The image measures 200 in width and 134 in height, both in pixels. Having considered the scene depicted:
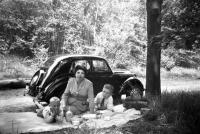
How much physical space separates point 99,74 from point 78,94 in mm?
2287

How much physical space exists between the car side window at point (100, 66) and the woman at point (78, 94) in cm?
213

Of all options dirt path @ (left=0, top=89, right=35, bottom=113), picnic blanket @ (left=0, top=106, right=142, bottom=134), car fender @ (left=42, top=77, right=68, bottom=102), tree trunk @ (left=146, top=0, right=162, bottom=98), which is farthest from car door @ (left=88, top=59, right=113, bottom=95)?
picnic blanket @ (left=0, top=106, right=142, bottom=134)

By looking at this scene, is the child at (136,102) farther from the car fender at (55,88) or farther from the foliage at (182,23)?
the foliage at (182,23)

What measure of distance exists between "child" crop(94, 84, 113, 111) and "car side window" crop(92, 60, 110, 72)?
182 cm

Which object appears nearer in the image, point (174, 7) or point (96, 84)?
point (174, 7)

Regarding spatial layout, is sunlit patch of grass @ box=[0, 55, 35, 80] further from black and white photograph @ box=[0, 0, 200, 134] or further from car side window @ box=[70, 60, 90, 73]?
car side window @ box=[70, 60, 90, 73]

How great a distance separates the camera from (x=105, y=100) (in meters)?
7.88

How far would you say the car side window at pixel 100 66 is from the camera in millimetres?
9562

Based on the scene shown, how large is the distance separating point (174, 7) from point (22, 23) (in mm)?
15109

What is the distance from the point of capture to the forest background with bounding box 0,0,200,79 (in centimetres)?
1839

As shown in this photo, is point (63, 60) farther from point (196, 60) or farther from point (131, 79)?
point (196, 60)

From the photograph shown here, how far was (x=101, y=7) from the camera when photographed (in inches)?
817

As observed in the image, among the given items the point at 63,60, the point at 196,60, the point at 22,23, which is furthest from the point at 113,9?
the point at 63,60

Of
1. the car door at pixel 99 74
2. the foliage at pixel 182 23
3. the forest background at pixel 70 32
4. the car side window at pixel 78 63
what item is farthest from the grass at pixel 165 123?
the forest background at pixel 70 32
